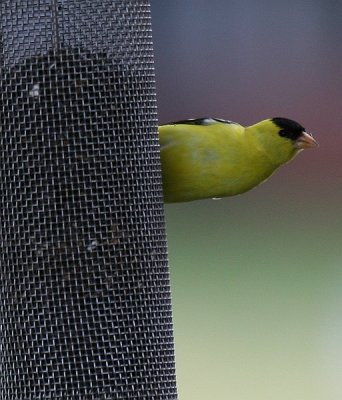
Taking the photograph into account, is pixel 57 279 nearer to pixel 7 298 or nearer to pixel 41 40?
pixel 7 298

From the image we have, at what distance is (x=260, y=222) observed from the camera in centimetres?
1097

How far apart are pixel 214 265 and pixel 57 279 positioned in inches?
234

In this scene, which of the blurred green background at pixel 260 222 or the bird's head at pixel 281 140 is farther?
the blurred green background at pixel 260 222

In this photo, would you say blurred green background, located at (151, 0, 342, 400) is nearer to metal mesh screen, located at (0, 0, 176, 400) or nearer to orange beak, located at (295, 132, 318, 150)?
orange beak, located at (295, 132, 318, 150)

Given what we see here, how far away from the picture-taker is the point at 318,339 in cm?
965

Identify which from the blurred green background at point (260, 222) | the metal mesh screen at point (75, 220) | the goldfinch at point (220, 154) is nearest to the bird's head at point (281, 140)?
the goldfinch at point (220, 154)

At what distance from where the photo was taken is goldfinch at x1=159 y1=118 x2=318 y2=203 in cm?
520

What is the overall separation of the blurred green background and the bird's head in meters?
3.71

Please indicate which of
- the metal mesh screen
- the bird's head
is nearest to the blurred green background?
the bird's head

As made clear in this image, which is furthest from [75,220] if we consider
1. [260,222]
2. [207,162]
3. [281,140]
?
[260,222]

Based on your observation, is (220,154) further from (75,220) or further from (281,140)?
(75,220)

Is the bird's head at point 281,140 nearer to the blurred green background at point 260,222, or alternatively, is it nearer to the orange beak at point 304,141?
the orange beak at point 304,141

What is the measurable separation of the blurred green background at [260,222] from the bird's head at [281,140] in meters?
3.71

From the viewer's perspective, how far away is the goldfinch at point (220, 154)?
205 inches
